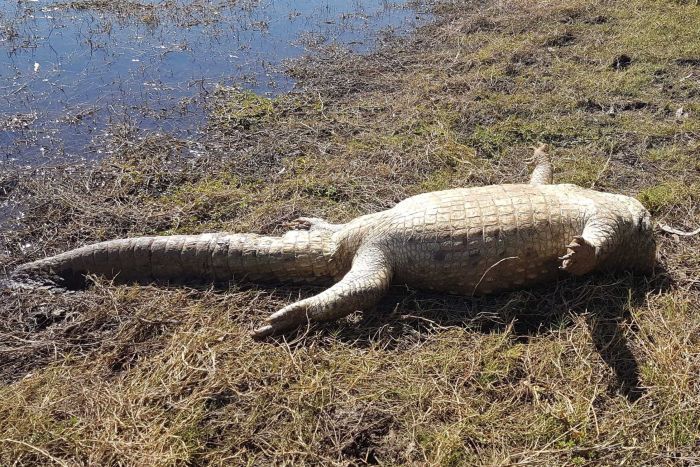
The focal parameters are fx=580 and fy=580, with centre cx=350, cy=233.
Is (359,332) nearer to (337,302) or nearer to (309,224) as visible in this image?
(337,302)

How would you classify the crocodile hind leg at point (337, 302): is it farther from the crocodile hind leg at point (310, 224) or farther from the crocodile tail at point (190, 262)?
the crocodile hind leg at point (310, 224)

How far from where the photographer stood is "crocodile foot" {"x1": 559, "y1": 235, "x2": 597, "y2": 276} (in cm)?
376

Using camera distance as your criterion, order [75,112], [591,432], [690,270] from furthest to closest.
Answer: [75,112] < [690,270] < [591,432]

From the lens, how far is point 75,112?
26.5 feet

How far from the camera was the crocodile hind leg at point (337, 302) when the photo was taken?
4.06m

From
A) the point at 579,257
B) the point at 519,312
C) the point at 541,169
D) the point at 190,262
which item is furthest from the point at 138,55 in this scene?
the point at 579,257

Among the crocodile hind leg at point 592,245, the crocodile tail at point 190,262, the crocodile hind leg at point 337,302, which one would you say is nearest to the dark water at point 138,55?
the crocodile tail at point 190,262

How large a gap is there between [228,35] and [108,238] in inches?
279

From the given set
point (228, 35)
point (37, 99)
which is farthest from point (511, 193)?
point (228, 35)

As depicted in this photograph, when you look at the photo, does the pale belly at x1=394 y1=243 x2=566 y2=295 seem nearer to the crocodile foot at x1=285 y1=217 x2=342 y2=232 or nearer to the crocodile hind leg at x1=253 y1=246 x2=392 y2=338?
the crocodile hind leg at x1=253 y1=246 x2=392 y2=338

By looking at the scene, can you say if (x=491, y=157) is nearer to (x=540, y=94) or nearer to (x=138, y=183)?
(x=540, y=94)

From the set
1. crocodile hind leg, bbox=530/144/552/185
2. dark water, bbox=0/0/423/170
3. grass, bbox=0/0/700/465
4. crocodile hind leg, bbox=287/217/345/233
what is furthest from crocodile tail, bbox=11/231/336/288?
dark water, bbox=0/0/423/170

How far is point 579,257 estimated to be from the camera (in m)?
3.81

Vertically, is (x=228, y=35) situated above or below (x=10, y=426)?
above
